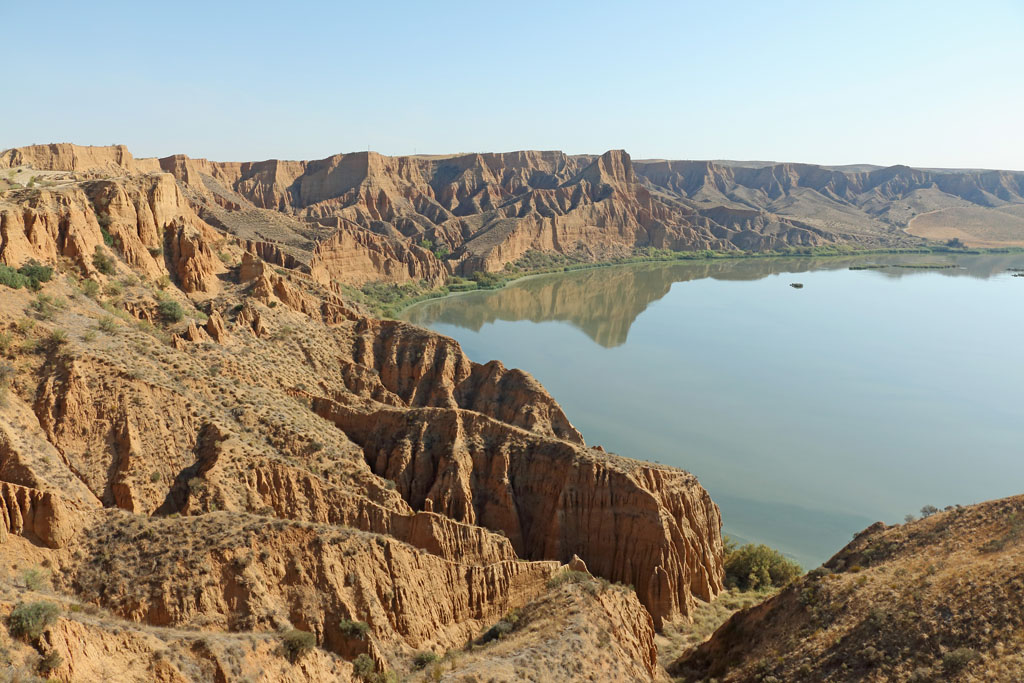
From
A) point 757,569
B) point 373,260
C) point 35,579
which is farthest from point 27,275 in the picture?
point 373,260

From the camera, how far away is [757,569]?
31.6 metres

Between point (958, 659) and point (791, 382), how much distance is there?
1861 inches

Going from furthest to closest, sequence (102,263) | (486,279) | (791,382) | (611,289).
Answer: (486,279) → (611,289) → (791,382) → (102,263)

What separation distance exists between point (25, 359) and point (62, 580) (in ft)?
31.1

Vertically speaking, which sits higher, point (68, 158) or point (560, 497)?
point (68, 158)

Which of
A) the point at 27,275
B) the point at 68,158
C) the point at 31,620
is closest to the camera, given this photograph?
the point at 31,620

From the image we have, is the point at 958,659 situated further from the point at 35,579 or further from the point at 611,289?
the point at 611,289

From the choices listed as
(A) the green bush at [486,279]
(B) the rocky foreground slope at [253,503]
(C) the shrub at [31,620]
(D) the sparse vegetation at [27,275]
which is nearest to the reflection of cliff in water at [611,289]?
(A) the green bush at [486,279]

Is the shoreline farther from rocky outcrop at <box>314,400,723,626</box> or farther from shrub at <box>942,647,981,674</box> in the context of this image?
shrub at <box>942,647,981,674</box>

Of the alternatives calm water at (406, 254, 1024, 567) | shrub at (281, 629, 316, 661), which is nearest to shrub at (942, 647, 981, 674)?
shrub at (281, 629, 316, 661)

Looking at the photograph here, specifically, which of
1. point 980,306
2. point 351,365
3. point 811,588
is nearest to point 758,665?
point 811,588

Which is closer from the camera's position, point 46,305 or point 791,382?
point 46,305

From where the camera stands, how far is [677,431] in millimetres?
49312

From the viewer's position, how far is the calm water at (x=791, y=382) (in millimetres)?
41469
